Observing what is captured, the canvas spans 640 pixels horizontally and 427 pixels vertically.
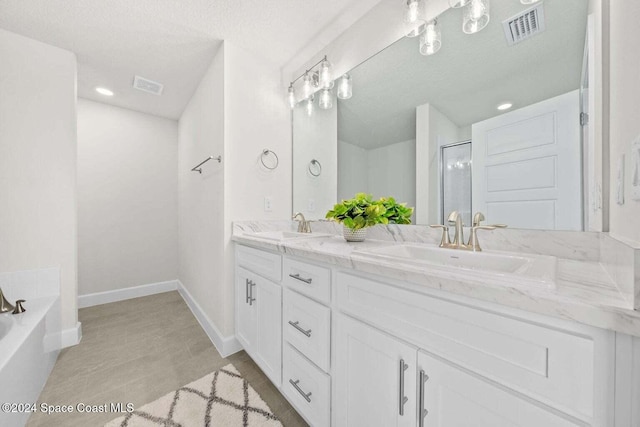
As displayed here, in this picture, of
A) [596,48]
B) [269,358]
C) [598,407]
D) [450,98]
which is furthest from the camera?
[269,358]

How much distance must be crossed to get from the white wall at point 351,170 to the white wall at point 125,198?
2568 millimetres

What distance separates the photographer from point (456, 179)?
121 cm

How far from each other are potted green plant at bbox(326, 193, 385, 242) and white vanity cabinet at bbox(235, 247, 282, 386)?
16.9 inches

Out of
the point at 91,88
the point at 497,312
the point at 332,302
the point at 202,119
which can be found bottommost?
the point at 332,302

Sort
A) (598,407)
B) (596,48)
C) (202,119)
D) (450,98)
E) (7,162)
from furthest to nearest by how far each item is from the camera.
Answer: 1. (202,119)
2. (7,162)
3. (450,98)
4. (596,48)
5. (598,407)

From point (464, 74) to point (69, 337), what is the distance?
Result: 3.20m

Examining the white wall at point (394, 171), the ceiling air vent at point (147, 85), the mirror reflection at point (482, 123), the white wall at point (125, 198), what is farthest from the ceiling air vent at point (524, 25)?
the white wall at point (125, 198)

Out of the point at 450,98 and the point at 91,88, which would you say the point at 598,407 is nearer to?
the point at 450,98

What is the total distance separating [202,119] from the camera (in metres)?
2.26

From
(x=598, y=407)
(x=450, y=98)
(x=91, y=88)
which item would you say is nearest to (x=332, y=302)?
(x=598, y=407)

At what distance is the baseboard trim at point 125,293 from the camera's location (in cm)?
264

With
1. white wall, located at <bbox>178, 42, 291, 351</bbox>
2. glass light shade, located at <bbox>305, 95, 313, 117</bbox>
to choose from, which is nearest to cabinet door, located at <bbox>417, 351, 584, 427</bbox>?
white wall, located at <bbox>178, 42, 291, 351</bbox>

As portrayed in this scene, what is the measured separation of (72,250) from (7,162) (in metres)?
0.72

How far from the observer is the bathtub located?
3.33ft
